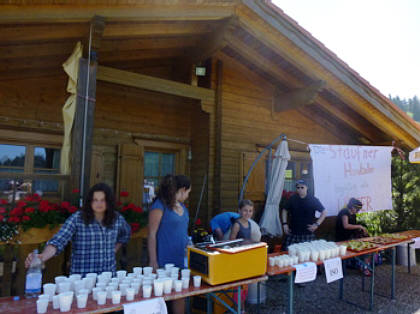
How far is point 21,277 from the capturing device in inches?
155

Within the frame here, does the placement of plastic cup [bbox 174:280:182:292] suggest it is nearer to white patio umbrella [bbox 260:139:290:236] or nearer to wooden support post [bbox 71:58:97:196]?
wooden support post [bbox 71:58:97:196]

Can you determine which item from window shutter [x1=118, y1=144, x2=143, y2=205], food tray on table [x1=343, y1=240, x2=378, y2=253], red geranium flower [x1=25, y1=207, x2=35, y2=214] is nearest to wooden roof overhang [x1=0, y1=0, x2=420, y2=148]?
window shutter [x1=118, y1=144, x2=143, y2=205]

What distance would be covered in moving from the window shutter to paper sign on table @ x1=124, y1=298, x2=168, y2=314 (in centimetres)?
344

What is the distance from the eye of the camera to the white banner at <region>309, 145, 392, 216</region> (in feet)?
18.3

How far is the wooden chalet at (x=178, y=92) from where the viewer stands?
3.82 metres

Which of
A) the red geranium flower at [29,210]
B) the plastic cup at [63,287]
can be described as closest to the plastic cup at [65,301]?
the plastic cup at [63,287]

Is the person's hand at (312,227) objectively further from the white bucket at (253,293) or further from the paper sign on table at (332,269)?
the paper sign on table at (332,269)

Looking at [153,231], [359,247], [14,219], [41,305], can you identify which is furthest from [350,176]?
A: [41,305]

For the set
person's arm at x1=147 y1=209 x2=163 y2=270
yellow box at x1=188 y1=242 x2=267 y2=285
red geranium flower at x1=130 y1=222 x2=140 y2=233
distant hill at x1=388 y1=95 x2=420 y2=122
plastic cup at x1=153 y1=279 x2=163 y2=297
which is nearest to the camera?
plastic cup at x1=153 y1=279 x2=163 y2=297

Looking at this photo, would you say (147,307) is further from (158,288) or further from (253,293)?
(253,293)

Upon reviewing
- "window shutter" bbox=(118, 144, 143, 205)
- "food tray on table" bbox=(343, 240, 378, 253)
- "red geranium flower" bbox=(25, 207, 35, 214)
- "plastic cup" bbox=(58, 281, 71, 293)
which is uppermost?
"window shutter" bbox=(118, 144, 143, 205)

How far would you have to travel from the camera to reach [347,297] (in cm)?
493

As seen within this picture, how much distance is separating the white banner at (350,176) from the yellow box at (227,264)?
316cm

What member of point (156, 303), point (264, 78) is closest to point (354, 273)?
point (264, 78)
